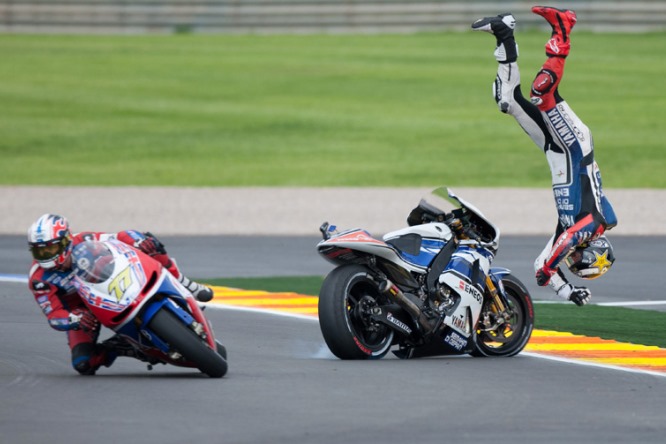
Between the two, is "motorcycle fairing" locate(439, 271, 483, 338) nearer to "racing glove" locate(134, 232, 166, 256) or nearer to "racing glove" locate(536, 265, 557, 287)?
"racing glove" locate(536, 265, 557, 287)

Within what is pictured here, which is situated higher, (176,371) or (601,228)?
(601,228)

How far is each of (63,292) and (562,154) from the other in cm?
393

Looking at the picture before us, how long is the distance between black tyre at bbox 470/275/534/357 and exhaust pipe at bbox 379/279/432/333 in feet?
1.93

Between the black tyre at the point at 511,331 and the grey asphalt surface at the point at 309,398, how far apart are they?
0.58 ft

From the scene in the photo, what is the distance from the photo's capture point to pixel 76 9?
42.0 meters

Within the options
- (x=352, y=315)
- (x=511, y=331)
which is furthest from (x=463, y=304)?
(x=352, y=315)

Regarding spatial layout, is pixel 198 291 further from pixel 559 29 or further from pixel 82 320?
pixel 559 29

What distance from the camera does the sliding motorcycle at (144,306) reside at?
9.06 m

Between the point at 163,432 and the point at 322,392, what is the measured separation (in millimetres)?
1477

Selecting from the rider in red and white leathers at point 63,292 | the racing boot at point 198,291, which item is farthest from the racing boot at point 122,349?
the racing boot at point 198,291

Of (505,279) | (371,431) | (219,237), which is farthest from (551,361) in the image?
(219,237)

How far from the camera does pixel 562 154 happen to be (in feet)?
36.3

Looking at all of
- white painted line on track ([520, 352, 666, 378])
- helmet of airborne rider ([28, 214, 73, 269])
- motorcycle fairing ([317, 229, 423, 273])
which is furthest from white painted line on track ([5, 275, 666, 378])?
helmet of airborne rider ([28, 214, 73, 269])

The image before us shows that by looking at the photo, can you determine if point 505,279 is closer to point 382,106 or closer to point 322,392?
point 322,392
